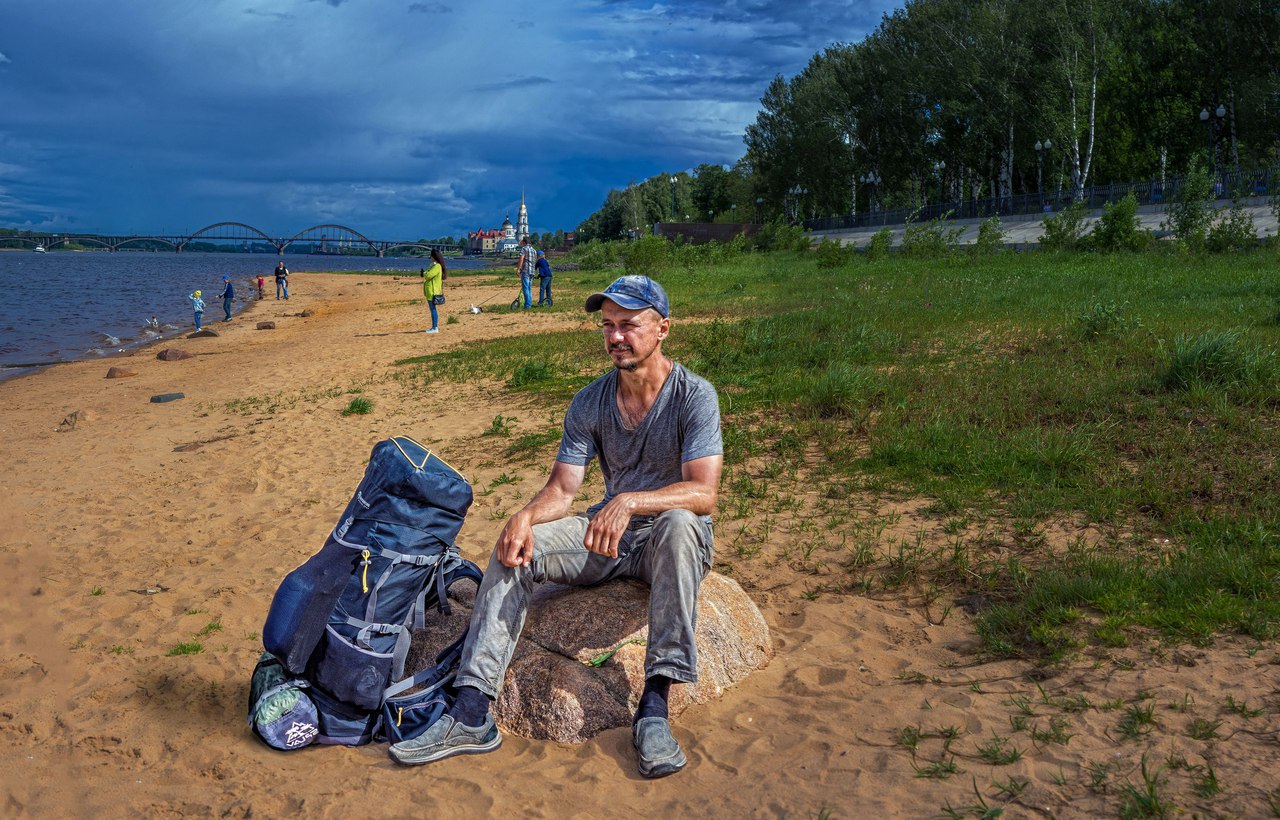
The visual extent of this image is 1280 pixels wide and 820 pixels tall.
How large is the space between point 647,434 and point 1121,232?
915 inches

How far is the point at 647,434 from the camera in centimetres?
398

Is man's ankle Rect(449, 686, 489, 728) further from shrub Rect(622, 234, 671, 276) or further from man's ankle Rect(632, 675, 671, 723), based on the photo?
shrub Rect(622, 234, 671, 276)

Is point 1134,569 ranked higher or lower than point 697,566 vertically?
lower

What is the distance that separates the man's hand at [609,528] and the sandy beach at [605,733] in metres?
0.74

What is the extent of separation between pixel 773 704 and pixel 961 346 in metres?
7.44

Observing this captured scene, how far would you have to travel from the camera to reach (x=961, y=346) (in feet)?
33.9

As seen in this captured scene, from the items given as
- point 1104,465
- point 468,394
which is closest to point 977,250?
point 468,394

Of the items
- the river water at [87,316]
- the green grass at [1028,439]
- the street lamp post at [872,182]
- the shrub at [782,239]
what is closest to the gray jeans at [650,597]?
the green grass at [1028,439]

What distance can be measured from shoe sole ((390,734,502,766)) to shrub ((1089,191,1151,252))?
949 inches

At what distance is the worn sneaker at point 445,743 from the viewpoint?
135 inches

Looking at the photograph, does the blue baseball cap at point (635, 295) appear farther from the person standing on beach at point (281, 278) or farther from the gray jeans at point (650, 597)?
the person standing on beach at point (281, 278)

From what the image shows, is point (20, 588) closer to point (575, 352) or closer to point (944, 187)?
point (575, 352)

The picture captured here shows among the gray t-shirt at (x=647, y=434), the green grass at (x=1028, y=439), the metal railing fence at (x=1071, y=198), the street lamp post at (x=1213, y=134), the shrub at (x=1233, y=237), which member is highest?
the street lamp post at (x=1213, y=134)

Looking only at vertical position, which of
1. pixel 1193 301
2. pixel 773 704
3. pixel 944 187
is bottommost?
pixel 773 704
